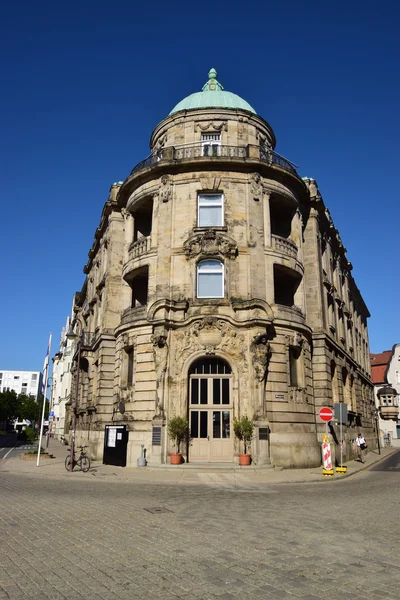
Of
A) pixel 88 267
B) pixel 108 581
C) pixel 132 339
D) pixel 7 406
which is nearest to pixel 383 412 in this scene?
pixel 88 267

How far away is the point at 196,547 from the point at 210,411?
16.1 metres

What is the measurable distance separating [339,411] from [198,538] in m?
15.5

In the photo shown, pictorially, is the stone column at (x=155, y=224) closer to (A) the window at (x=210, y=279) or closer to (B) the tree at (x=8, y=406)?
(A) the window at (x=210, y=279)

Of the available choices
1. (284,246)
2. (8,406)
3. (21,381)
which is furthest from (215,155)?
(21,381)

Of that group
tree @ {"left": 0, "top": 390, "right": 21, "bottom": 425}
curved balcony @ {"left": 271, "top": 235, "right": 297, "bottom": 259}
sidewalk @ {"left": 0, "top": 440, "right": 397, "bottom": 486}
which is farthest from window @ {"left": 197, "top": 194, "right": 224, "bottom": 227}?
tree @ {"left": 0, "top": 390, "right": 21, "bottom": 425}

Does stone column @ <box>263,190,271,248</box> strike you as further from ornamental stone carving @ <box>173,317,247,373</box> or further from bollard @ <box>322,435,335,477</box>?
bollard @ <box>322,435,335,477</box>

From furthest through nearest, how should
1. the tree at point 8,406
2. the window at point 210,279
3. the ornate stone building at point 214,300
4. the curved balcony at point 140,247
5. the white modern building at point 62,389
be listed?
the tree at point 8,406 < the white modern building at point 62,389 < the curved balcony at point 140,247 < the window at point 210,279 < the ornate stone building at point 214,300

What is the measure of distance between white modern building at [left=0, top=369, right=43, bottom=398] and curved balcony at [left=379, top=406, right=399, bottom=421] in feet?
454

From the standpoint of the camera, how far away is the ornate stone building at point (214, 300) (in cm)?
2366

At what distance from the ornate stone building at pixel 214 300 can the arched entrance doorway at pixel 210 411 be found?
0.05 meters

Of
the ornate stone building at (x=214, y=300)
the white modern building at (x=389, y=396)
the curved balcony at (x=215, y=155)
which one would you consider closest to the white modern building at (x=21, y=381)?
the white modern building at (x=389, y=396)

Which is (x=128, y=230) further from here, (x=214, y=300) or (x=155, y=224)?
(x=214, y=300)

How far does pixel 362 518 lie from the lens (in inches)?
415

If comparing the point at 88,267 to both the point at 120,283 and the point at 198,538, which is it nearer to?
the point at 120,283
